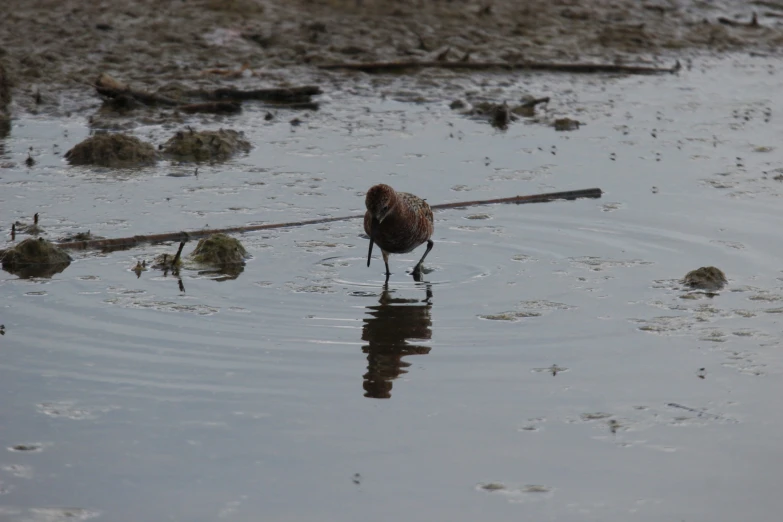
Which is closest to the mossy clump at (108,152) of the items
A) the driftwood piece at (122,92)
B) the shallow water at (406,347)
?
the shallow water at (406,347)

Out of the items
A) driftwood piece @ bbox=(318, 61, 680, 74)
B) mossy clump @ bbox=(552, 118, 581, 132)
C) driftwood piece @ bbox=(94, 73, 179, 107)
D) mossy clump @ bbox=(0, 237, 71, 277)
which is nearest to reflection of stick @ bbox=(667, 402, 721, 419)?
mossy clump @ bbox=(0, 237, 71, 277)

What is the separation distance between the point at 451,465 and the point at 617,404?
1295mm

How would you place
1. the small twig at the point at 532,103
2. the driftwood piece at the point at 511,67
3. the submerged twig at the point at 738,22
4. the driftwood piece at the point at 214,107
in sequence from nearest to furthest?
the driftwood piece at the point at 214,107 < the small twig at the point at 532,103 < the driftwood piece at the point at 511,67 < the submerged twig at the point at 738,22

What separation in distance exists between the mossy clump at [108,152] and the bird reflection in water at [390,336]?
14.1ft

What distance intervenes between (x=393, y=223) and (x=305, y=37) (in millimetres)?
8775

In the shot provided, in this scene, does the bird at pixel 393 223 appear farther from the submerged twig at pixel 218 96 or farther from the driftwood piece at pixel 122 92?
the driftwood piece at pixel 122 92

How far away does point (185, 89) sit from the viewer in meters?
14.7

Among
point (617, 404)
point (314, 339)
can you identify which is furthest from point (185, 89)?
point (617, 404)

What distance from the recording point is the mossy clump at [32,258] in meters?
8.76

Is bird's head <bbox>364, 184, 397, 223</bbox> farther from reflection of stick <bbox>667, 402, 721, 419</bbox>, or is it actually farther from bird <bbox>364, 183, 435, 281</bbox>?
reflection of stick <bbox>667, 402, 721, 419</bbox>

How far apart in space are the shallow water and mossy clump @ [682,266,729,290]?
138 mm

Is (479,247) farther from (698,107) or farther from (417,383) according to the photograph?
(698,107)

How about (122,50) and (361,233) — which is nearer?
(361,233)

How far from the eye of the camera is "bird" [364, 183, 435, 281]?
29.5ft
